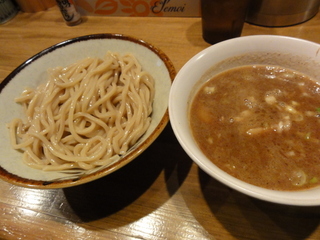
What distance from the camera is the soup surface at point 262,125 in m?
0.95

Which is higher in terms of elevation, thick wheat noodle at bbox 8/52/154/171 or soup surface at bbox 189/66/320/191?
soup surface at bbox 189/66/320/191

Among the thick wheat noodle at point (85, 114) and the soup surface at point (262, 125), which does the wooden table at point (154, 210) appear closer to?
the thick wheat noodle at point (85, 114)

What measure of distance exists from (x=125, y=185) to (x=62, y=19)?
2.10 m

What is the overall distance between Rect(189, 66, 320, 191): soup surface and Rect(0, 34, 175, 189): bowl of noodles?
0.74 ft

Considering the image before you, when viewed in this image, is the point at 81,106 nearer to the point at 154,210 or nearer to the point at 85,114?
the point at 85,114

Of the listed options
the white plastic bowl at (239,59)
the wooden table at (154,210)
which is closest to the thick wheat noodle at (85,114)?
the wooden table at (154,210)

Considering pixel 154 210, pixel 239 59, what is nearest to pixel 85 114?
pixel 154 210

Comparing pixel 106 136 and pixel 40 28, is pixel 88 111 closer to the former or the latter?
pixel 106 136

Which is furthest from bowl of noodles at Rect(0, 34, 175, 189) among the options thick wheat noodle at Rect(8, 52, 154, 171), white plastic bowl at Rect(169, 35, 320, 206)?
white plastic bowl at Rect(169, 35, 320, 206)

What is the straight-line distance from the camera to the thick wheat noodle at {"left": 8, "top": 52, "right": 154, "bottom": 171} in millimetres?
1352

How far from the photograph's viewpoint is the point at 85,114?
1490 millimetres

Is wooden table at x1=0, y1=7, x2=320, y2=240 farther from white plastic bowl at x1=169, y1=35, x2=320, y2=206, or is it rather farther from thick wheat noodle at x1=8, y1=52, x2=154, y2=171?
white plastic bowl at x1=169, y1=35, x2=320, y2=206

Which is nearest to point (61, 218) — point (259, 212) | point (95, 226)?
point (95, 226)

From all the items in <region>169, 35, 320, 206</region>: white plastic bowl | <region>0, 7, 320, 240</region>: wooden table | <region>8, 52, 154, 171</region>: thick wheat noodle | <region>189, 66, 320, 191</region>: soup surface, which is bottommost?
<region>0, 7, 320, 240</region>: wooden table
